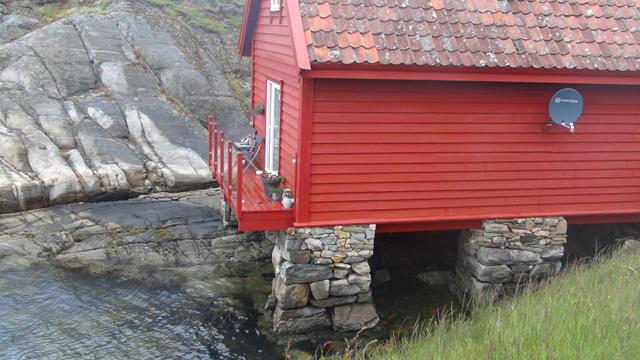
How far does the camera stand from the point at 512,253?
35.0 ft

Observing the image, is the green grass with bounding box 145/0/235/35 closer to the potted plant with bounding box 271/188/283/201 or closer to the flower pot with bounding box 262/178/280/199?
the flower pot with bounding box 262/178/280/199

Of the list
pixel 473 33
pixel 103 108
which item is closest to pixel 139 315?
pixel 473 33

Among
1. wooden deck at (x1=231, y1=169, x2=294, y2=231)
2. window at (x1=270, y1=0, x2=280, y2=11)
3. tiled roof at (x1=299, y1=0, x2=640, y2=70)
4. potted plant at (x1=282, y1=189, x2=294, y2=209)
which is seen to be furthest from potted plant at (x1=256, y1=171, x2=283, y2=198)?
window at (x1=270, y1=0, x2=280, y2=11)

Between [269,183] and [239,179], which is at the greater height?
[239,179]

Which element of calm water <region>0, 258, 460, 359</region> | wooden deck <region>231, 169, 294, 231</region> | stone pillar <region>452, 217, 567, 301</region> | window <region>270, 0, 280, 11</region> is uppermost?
window <region>270, 0, 280, 11</region>

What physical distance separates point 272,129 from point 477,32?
447 centimetres

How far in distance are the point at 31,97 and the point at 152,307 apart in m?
8.87

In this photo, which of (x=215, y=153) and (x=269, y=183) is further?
(x=215, y=153)

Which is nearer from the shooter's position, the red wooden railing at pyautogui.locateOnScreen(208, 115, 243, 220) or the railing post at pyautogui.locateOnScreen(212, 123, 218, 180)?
the red wooden railing at pyautogui.locateOnScreen(208, 115, 243, 220)

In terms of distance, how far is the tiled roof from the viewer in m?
8.95

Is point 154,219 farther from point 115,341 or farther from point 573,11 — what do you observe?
point 573,11

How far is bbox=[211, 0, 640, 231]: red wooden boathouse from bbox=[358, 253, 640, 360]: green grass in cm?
236

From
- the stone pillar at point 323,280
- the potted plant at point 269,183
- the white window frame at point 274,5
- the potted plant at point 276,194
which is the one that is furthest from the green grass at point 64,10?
the stone pillar at point 323,280

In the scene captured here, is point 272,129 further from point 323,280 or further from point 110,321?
→ point 110,321
